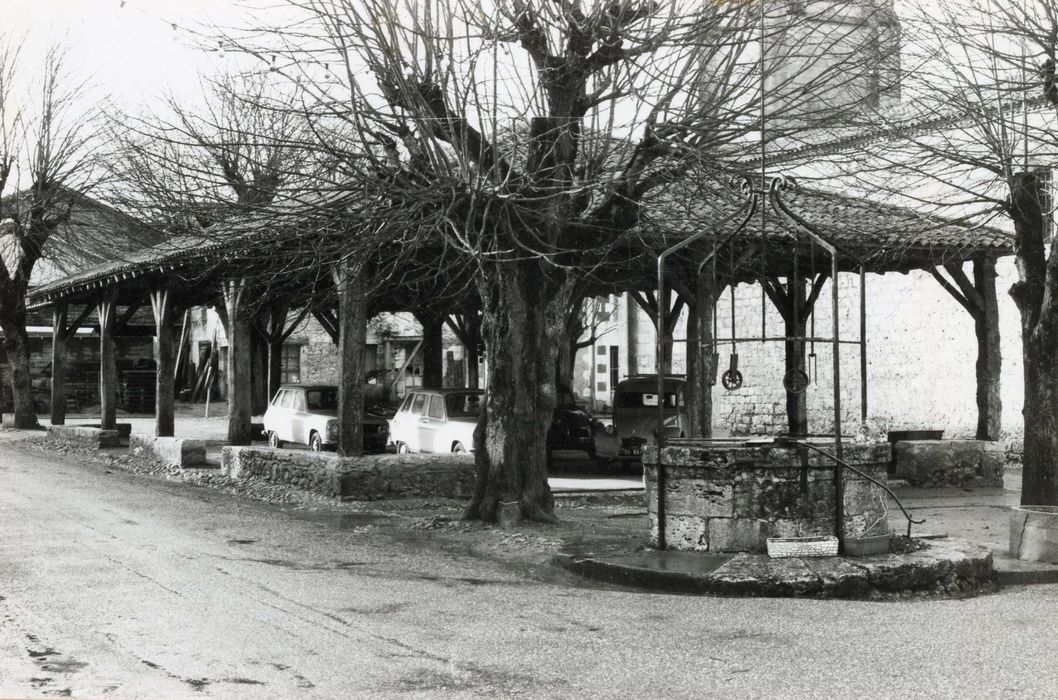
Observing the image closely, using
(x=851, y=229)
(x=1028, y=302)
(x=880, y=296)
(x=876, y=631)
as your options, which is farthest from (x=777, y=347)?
(x=876, y=631)

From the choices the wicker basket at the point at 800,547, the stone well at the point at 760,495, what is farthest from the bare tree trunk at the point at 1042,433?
the wicker basket at the point at 800,547

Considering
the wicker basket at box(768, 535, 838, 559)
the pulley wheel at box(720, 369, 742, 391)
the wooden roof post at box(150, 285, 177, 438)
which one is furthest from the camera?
the wooden roof post at box(150, 285, 177, 438)

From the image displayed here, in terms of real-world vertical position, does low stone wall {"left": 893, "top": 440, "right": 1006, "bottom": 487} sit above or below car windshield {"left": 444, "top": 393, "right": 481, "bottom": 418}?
below

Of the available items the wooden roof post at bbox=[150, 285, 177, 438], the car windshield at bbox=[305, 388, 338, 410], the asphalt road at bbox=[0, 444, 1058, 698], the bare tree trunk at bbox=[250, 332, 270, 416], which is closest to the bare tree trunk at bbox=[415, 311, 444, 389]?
the car windshield at bbox=[305, 388, 338, 410]

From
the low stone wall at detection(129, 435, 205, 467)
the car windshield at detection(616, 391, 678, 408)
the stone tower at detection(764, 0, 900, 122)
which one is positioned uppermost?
the stone tower at detection(764, 0, 900, 122)

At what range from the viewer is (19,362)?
26.7 m

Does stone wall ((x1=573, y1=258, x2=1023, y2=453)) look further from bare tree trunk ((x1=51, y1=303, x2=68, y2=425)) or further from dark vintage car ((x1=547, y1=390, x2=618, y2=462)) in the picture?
bare tree trunk ((x1=51, y1=303, x2=68, y2=425))

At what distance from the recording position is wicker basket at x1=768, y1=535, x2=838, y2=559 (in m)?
8.29

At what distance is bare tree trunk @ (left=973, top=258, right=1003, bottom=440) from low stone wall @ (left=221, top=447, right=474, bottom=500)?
28.3 feet

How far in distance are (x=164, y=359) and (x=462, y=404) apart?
5.79 meters

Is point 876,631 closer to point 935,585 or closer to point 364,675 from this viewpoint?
point 935,585

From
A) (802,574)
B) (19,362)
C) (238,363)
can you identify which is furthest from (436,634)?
(19,362)

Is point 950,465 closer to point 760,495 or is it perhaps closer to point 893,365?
point 893,365

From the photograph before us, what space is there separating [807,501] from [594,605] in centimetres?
216
